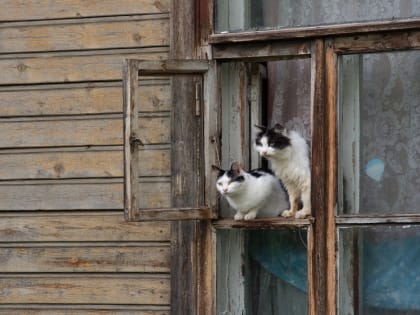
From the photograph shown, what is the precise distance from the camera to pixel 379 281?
5.70 m

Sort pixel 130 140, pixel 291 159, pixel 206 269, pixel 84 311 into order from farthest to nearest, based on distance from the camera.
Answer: pixel 84 311
pixel 206 269
pixel 291 159
pixel 130 140

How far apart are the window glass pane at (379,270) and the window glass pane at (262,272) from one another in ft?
0.77

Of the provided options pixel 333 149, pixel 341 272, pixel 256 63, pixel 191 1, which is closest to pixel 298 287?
pixel 341 272

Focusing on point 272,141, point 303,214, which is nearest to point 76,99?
point 272,141

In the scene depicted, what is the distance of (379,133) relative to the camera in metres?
5.75

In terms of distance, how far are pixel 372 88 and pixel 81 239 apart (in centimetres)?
172

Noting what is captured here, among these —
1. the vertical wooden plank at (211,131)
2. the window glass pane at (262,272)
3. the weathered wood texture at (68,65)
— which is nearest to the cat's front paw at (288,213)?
the window glass pane at (262,272)

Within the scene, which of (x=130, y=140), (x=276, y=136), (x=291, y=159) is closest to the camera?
(x=130, y=140)

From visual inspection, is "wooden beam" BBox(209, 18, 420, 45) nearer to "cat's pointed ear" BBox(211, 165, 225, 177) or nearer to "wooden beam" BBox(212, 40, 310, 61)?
"wooden beam" BBox(212, 40, 310, 61)

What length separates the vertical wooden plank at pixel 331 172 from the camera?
18.6 ft

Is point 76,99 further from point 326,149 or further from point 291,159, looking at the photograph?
point 326,149

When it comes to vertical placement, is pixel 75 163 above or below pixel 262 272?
Result: above

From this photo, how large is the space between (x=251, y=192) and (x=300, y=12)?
0.93 metres

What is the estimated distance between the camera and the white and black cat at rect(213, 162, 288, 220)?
228 inches
